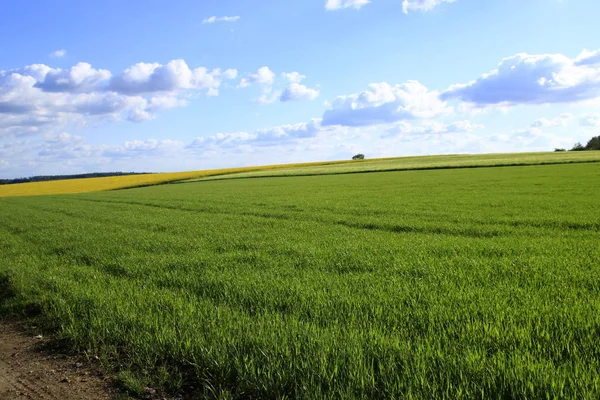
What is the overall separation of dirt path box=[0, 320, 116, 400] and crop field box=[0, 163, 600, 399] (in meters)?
0.30

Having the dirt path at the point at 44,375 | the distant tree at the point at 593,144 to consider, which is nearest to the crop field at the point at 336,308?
the dirt path at the point at 44,375

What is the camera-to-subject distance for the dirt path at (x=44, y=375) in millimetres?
4656

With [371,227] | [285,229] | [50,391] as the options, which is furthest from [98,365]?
[371,227]

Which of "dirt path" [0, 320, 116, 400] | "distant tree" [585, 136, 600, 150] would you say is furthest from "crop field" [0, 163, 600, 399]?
"distant tree" [585, 136, 600, 150]

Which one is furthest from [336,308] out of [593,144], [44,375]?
[593,144]

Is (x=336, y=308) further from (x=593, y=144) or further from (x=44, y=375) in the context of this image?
(x=593, y=144)

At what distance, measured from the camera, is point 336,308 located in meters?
5.95

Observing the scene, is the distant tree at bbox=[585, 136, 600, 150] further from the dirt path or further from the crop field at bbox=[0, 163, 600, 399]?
the dirt path

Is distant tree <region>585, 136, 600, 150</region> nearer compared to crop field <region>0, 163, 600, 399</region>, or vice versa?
crop field <region>0, 163, 600, 399</region>

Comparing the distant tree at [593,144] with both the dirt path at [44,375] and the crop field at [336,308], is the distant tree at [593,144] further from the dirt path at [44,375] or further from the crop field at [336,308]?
the dirt path at [44,375]

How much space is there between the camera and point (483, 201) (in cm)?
2017

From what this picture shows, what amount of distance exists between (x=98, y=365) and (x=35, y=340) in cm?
180

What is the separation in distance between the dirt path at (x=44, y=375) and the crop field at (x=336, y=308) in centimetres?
30

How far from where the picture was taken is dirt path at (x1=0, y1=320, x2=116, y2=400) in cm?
466
